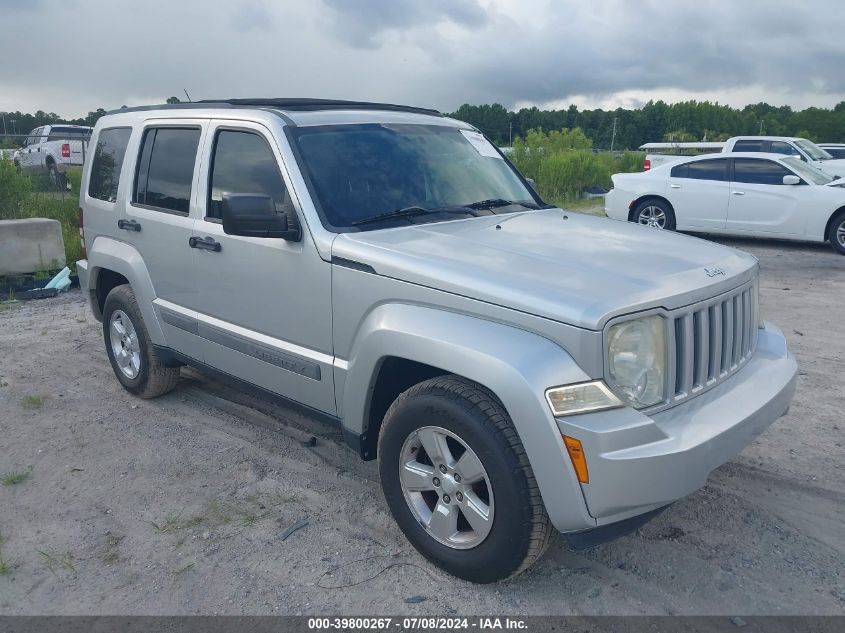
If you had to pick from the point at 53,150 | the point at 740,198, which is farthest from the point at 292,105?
the point at 53,150

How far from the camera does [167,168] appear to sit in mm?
4691

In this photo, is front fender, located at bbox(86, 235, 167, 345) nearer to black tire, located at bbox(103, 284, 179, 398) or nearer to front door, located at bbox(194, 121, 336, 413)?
black tire, located at bbox(103, 284, 179, 398)

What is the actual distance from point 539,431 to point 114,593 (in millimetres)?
1990

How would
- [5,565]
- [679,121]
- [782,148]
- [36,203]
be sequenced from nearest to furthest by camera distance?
1. [5,565]
2. [36,203]
3. [782,148]
4. [679,121]

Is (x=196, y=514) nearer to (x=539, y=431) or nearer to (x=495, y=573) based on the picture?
(x=495, y=573)

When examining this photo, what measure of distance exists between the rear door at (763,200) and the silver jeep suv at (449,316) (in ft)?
26.9

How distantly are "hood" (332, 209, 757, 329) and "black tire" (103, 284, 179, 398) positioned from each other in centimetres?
229

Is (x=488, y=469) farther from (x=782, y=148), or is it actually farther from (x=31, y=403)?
(x=782, y=148)

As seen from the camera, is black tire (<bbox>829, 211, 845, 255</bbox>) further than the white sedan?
No

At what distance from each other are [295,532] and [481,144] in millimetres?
2713

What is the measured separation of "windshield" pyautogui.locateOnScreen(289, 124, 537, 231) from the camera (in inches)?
146

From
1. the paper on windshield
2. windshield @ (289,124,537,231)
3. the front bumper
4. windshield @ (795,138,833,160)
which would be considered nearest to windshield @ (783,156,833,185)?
windshield @ (795,138,833,160)

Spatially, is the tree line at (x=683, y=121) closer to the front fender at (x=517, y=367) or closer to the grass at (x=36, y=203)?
the grass at (x=36, y=203)

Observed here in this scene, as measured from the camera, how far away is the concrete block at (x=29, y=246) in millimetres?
9023
